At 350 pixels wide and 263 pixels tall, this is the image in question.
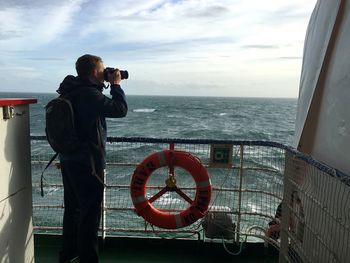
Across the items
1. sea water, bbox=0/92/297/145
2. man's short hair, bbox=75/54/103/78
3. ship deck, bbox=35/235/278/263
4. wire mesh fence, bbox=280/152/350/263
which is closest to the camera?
wire mesh fence, bbox=280/152/350/263

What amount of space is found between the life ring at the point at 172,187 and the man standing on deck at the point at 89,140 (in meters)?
0.61

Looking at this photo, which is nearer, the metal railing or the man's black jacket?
the man's black jacket

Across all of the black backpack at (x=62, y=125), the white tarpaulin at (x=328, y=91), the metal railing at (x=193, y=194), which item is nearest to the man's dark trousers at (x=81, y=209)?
the black backpack at (x=62, y=125)

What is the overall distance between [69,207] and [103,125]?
21.9 inches

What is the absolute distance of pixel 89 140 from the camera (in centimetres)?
236

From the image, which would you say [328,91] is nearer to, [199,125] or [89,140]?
[89,140]

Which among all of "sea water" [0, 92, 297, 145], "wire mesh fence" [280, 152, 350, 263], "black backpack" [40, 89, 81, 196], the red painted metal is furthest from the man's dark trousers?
"sea water" [0, 92, 297, 145]

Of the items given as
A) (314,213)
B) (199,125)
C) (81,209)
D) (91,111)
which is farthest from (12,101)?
(199,125)

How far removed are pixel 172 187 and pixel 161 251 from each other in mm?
562

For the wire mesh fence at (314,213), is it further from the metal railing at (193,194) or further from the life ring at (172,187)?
the life ring at (172,187)

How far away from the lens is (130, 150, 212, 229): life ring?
117 inches

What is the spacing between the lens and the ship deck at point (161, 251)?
3.11 metres

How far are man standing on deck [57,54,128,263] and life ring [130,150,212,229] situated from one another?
610mm

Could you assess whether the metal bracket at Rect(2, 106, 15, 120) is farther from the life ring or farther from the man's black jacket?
the life ring
